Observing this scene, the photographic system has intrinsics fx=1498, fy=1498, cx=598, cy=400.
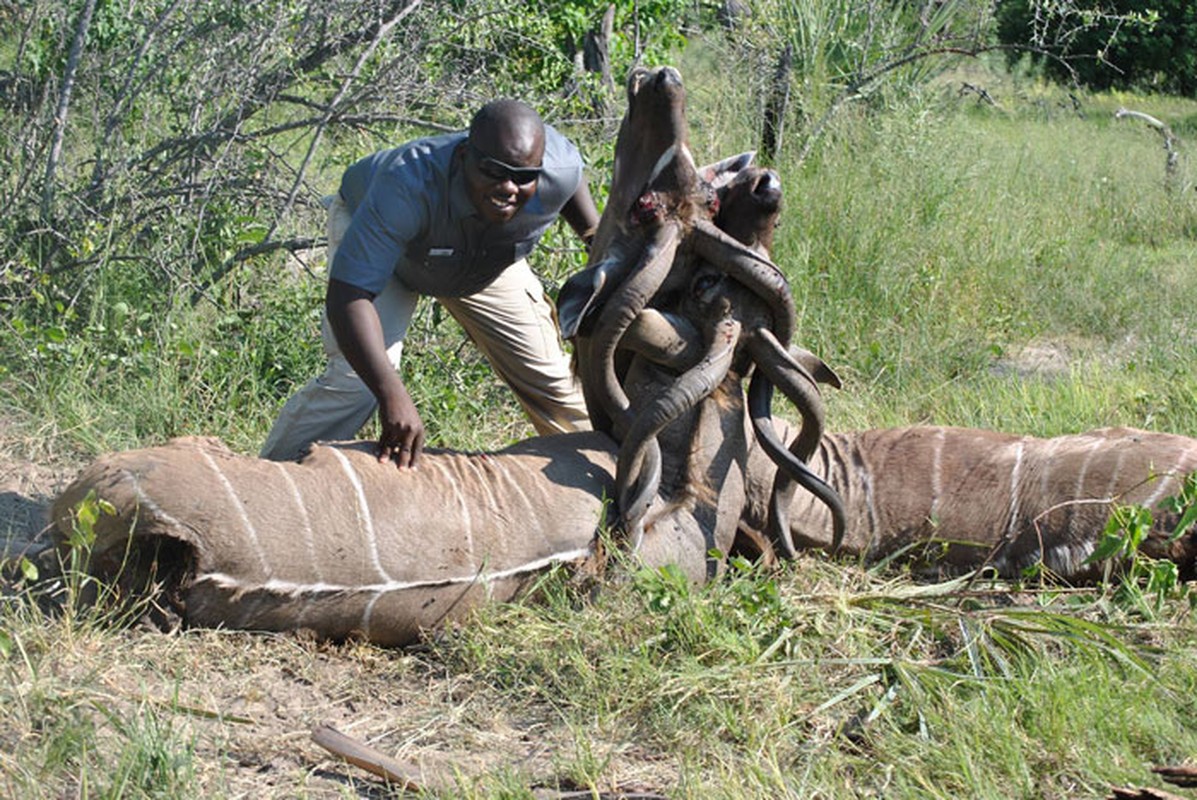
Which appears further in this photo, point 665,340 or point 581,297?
point 665,340

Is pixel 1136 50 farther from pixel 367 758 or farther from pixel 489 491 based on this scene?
pixel 367 758

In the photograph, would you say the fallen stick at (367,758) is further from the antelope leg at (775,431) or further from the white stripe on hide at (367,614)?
the antelope leg at (775,431)

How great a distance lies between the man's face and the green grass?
4.25 ft

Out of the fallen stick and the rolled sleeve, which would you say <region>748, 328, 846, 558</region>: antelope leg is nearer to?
the rolled sleeve

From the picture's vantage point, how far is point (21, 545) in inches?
211

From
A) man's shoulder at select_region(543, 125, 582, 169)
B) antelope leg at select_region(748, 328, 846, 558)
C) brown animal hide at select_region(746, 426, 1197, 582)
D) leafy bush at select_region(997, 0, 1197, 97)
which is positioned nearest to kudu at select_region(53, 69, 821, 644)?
antelope leg at select_region(748, 328, 846, 558)

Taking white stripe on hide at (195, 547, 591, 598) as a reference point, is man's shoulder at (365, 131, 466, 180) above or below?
above

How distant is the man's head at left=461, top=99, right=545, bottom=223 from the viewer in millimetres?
4988

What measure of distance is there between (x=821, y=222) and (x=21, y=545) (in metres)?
5.05

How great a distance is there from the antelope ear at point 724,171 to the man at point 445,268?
19.6 inches

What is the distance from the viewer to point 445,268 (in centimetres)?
542

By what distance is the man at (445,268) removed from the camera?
4918 millimetres

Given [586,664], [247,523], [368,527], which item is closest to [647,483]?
[586,664]

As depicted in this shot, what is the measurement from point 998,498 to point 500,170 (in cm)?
220
